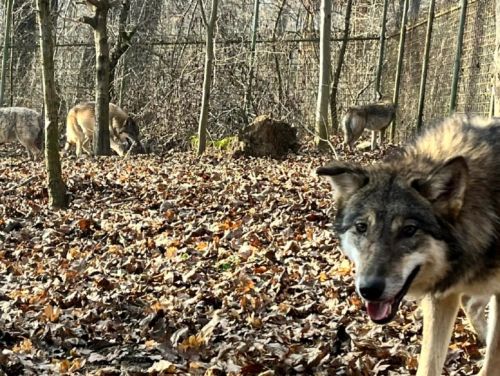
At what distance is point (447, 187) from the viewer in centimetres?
348

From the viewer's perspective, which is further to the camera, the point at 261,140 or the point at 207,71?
the point at 207,71

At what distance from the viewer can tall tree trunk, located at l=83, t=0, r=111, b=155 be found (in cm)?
1600

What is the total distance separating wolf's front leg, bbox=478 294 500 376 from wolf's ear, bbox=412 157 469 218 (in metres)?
0.75

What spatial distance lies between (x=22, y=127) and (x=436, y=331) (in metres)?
16.3

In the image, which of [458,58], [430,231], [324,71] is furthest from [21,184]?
[430,231]

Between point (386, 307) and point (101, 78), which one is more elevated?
point (101, 78)

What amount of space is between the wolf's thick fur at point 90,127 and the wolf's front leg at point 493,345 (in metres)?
14.6

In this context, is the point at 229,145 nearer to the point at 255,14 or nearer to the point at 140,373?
the point at 255,14

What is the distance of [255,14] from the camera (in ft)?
54.1

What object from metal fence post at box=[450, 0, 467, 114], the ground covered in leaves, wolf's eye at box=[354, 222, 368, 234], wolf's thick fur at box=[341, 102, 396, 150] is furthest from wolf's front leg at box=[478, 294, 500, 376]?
wolf's thick fur at box=[341, 102, 396, 150]

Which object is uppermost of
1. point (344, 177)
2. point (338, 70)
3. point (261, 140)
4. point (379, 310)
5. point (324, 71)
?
point (338, 70)

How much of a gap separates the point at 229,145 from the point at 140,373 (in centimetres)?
1092

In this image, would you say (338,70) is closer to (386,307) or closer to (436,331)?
(436,331)

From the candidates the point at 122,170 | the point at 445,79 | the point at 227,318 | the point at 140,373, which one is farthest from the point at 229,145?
the point at 140,373
